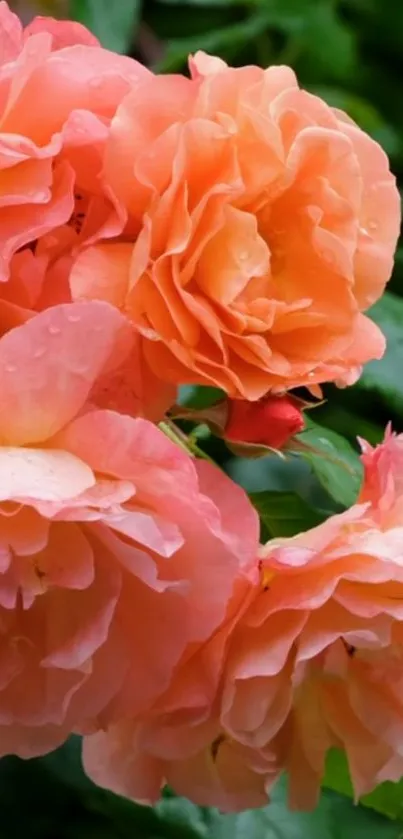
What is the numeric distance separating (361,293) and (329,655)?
0.38 feet

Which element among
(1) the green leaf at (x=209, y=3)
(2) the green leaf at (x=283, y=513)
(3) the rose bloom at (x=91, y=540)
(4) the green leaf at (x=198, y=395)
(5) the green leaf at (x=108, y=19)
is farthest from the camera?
(1) the green leaf at (x=209, y=3)

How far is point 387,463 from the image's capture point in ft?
1.30

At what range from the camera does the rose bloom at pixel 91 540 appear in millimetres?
328

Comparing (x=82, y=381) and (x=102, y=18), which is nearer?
(x=82, y=381)

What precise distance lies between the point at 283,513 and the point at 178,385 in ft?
0.53

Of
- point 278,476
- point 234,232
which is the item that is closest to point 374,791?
point 278,476

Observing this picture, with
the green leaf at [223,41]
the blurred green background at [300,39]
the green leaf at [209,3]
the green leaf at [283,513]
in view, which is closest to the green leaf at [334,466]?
the green leaf at [283,513]

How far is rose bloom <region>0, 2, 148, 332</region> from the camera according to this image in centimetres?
36

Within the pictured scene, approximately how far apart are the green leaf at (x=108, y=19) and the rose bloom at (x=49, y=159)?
2.56 ft

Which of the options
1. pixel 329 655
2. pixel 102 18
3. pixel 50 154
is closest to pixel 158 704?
pixel 329 655

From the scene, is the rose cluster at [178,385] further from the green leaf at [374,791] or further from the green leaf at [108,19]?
the green leaf at [108,19]

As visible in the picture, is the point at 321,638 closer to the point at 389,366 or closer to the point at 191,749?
the point at 191,749

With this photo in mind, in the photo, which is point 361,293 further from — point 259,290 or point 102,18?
point 102,18

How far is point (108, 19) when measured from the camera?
115 cm
